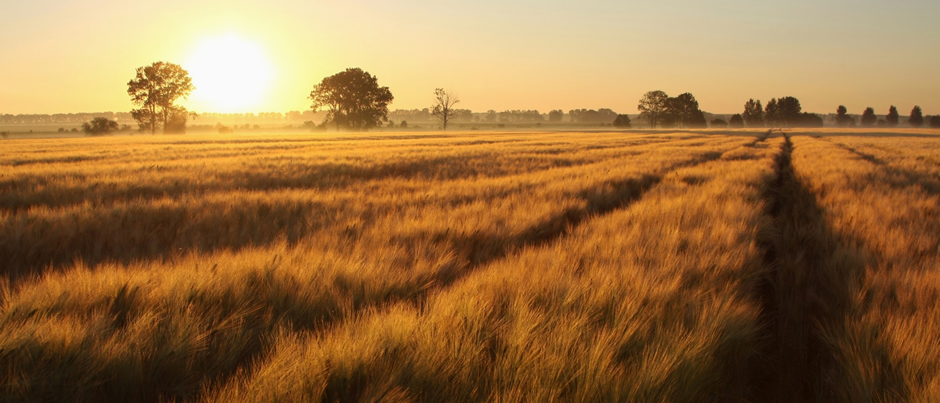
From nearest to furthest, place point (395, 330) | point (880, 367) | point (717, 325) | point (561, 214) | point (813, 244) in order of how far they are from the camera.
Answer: point (880, 367) → point (395, 330) → point (717, 325) → point (813, 244) → point (561, 214)

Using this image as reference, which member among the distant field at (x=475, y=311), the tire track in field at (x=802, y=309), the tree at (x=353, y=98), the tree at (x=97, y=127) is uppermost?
the tree at (x=353, y=98)

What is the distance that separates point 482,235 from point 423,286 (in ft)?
4.23

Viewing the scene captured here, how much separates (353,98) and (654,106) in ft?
250

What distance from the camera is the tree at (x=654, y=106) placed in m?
108

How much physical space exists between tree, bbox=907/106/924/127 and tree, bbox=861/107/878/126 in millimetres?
11577

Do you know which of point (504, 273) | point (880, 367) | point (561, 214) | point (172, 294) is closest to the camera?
point (880, 367)

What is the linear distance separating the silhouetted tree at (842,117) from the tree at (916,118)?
17.4 m

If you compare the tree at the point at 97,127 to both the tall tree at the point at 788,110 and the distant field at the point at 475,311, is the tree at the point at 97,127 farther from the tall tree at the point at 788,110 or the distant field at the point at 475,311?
the tall tree at the point at 788,110

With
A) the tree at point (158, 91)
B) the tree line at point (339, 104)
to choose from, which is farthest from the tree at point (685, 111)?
the tree at point (158, 91)

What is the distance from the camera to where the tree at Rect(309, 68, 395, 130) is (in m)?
71.9

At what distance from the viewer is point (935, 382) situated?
118 centimetres

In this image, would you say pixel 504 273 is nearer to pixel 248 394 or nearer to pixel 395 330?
pixel 395 330

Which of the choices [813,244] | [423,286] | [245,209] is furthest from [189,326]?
[813,244]

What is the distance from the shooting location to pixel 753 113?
408 feet
